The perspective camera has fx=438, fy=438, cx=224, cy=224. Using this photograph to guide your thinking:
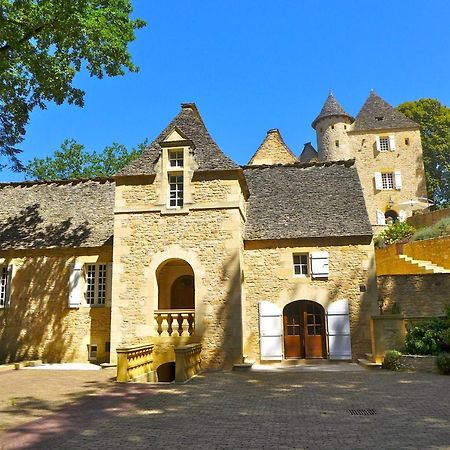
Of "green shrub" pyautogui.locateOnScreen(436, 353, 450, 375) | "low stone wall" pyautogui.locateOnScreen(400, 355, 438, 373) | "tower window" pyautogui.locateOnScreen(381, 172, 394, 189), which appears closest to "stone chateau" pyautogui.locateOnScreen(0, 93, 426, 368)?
"low stone wall" pyautogui.locateOnScreen(400, 355, 438, 373)

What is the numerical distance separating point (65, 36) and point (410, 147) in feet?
112

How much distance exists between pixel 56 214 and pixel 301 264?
396 inches

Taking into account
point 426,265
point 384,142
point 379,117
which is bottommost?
point 426,265

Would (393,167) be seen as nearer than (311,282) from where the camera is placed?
No

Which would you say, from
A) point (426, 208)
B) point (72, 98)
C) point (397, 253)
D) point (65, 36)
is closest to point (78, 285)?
point (72, 98)

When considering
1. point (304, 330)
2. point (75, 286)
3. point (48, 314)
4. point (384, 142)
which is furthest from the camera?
point (384, 142)

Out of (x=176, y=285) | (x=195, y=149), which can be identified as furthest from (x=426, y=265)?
(x=195, y=149)

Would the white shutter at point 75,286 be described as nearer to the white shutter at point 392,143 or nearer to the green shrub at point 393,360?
the green shrub at point 393,360

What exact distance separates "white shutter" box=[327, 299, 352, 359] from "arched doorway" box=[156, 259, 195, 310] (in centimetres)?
500

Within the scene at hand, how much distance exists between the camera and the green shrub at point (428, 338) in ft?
39.7

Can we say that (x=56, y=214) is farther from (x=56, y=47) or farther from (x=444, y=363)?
(x=444, y=363)

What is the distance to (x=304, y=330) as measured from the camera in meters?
15.3

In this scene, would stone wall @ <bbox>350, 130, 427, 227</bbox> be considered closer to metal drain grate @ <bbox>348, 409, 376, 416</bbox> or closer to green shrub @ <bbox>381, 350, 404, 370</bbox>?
green shrub @ <bbox>381, 350, 404, 370</bbox>

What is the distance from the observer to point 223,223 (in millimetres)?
14148
